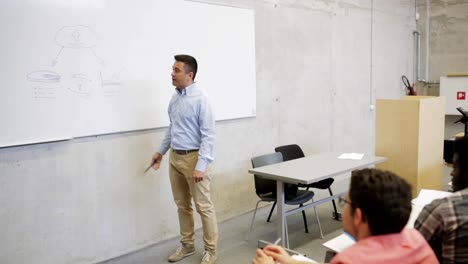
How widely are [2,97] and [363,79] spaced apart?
501 cm

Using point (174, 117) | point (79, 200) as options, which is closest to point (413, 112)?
point (174, 117)

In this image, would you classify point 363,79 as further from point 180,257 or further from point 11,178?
point 11,178

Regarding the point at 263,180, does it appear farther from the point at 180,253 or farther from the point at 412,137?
the point at 412,137

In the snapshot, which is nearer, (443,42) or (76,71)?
(76,71)

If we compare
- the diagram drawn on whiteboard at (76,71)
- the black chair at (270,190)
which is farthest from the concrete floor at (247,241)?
the diagram drawn on whiteboard at (76,71)

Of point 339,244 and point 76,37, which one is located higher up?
point 76,37

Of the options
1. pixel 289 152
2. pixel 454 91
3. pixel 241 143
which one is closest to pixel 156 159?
pixel 241 143

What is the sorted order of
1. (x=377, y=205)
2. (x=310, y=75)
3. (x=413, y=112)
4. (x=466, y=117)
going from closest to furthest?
(x=377, y=205) → (x=413, y=112) → (x=466, y=117) → (x=310, y=75)

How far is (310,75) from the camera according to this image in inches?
211

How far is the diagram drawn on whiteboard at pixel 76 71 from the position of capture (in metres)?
3.06

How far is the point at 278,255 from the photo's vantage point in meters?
1.58

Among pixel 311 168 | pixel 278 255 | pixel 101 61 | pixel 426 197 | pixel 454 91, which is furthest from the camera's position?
pixel 454 91

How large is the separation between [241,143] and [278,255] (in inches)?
119

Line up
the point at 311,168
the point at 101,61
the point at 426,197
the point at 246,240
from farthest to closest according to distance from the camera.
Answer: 1. the point at 246,240
2. the point at 311,168
3. the point at 101,61
4. the point at 426,197
